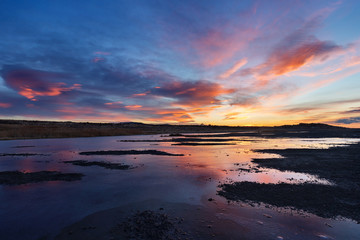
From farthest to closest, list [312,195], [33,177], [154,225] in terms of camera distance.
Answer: [33,177] < [312,195] < [154,225]

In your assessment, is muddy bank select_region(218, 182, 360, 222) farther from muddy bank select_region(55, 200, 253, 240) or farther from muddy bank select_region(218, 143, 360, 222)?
muddy bank select_region(55, 200, 253, 240)

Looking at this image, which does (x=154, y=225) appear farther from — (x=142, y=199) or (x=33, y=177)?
(x=33, y=177)

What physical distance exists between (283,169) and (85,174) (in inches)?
634

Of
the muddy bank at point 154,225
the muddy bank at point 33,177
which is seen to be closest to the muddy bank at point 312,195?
the muddy bank at point 154,225

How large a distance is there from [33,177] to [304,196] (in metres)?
17.5

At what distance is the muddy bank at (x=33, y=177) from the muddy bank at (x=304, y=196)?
11024 mm

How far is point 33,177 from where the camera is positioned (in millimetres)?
14336

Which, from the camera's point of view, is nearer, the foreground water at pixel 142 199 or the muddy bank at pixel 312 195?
the foreground water at pixel 142 199

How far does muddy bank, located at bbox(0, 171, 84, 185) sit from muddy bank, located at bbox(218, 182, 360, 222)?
11024 mm

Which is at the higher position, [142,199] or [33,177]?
[33,177]

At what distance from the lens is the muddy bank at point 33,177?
13.3 meters

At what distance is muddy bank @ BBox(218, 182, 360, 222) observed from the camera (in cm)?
845

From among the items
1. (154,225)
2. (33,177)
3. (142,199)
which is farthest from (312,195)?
(33,177)

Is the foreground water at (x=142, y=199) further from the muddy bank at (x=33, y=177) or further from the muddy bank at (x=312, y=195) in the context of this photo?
the muddy bank at (x=33, y=177)
